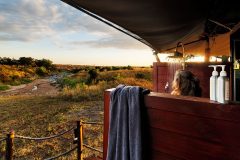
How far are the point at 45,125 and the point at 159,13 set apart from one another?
9.43m

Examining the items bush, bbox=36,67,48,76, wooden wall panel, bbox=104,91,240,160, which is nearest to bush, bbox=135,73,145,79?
wooden wall panel, bbox=104,91,240,160

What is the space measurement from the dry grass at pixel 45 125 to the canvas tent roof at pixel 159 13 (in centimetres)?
426

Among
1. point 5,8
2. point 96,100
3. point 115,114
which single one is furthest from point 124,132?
point 96,100

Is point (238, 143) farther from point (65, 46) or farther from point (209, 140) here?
point (65, 46)

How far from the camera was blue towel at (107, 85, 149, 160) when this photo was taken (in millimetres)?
2057

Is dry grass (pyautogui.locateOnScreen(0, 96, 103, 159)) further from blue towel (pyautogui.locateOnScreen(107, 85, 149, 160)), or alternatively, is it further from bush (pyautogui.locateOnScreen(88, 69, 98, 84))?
bush (pyautogui.locateOnScreen(88, 69, 98, 84))

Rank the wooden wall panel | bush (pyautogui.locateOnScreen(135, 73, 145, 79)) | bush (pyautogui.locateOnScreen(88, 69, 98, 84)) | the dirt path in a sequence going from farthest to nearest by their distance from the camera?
bush (pyautogui.locateOnScreen(135, 73, 145, 79))
bush (pyautogui.locateOnScreen(88, 69, 98, 84))
the dirt path
the wooden wall panel

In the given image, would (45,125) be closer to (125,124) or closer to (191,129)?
(125,124)

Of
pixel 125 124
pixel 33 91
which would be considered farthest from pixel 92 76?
pixel 125 124

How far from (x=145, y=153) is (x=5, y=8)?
48.8 feet

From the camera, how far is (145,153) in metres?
2.10

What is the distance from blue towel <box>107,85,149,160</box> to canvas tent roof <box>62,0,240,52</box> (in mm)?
865

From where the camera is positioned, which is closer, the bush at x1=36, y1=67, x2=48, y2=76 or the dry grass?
the dry grass

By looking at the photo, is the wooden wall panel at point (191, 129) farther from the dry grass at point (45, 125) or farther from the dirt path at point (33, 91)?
the dirt path at point (33, 91)
